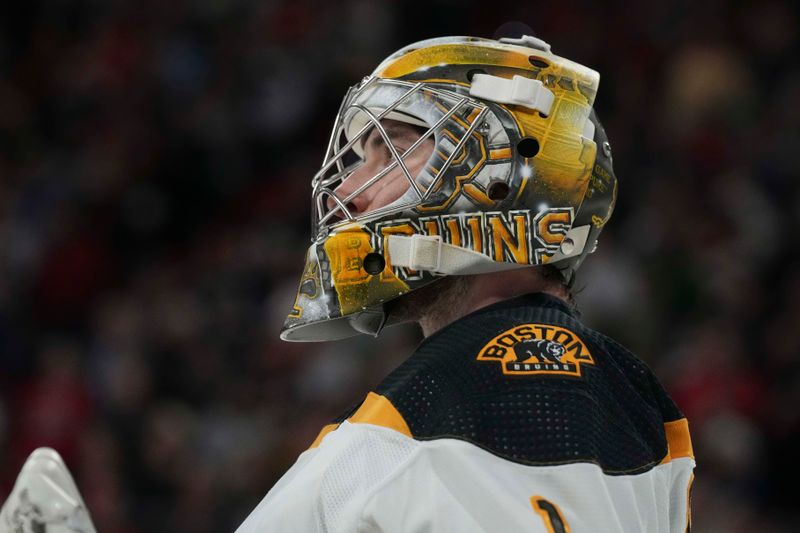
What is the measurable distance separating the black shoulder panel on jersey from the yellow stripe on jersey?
0.04 ft

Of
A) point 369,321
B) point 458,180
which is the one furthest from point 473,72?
point 369,321

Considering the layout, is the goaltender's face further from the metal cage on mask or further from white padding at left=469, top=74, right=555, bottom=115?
white padding at left=469, top=74, right=555, bottom=115

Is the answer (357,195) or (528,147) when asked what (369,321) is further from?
(528,147)

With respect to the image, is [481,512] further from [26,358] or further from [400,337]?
[26,358]

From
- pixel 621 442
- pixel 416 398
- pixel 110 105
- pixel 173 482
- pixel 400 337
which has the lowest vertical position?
pixel 173 482

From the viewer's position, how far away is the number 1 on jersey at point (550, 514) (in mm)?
2000

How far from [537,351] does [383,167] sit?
1.78 ft

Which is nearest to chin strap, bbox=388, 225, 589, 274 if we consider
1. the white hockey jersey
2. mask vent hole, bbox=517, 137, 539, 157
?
the white hockey jersey

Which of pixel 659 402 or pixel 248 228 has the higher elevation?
pixel 659 402

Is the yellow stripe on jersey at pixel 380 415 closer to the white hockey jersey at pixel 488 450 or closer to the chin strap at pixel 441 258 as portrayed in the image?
the white hockey jersey at pixel 488 450

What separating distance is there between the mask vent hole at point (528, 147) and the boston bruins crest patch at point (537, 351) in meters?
0.34

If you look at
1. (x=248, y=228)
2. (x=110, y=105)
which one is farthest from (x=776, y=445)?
(x=110, y=105)

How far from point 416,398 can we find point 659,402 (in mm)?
557

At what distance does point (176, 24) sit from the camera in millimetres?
8914
